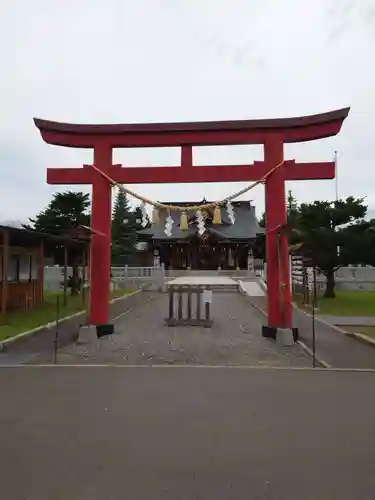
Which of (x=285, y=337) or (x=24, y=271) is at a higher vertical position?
(x=24, y=271)

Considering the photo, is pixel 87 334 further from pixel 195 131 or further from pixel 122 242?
pixel 122 242

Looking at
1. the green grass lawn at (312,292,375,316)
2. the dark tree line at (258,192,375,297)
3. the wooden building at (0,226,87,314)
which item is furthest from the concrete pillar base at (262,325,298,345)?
the dark tree line at (258,192,375,297)

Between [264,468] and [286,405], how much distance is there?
197 cm

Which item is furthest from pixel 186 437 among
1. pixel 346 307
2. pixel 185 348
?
pixel 346 307

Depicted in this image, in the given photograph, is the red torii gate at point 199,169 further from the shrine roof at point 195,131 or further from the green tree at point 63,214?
the green tree at point 63,214

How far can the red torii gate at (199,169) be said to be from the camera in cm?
1159

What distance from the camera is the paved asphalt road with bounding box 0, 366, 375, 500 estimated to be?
3488 millimetres

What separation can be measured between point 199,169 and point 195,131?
1.03 metres

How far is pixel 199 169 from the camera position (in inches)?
470

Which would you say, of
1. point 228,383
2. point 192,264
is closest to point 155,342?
point 228,383

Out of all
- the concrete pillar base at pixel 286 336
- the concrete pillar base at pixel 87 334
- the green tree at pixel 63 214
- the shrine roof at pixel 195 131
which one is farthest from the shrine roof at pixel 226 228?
the concrete pillar base at pixel 286 336

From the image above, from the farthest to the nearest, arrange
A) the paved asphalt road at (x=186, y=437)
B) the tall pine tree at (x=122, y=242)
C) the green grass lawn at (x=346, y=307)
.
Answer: the tall pine tree at (x=122, y=242) → the green grass lawn at (x=346, y=307) → the paved asphalt road at (x=186, y=437)

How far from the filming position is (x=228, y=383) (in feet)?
22.4

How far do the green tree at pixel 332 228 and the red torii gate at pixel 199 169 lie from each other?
11.1 m
